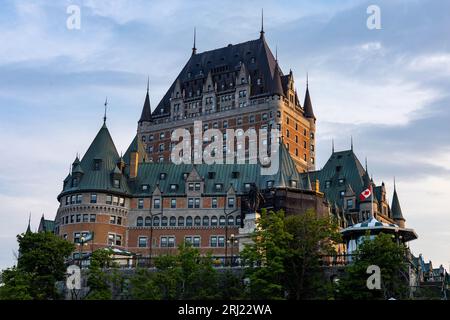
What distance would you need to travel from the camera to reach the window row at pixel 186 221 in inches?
4412

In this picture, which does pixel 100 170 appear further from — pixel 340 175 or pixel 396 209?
pixel 396 209

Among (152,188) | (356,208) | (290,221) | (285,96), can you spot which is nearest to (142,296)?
(290,221)

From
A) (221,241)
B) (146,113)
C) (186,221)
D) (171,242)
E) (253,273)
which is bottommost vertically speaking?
(253,273)

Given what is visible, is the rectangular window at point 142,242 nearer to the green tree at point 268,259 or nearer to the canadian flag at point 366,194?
the green tree at point 268,259

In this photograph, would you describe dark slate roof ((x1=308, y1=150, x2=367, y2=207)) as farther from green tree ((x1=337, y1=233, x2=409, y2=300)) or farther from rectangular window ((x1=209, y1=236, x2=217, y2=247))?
green tree ((x1=337, y1=233, x2=409, y2=300))

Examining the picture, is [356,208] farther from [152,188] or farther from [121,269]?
[121,269]

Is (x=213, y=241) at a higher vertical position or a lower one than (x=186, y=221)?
lower

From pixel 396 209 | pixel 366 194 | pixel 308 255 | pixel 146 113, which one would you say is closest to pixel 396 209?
pixel 396 209

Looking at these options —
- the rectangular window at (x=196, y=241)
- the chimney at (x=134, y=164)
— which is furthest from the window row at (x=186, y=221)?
the chimney at (x=134, y=164)

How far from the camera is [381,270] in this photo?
74.0m

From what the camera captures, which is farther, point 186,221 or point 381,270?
point 186,221

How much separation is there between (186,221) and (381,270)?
44.3 m

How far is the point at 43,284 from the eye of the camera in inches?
3282
